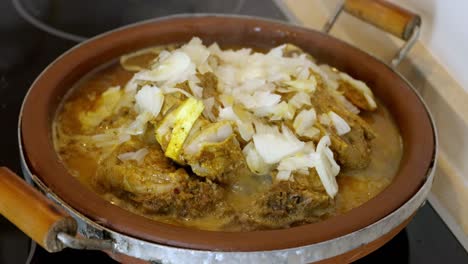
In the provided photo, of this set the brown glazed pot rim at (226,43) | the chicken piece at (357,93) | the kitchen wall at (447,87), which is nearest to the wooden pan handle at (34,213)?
the brown glazed pot rim at (226,43)

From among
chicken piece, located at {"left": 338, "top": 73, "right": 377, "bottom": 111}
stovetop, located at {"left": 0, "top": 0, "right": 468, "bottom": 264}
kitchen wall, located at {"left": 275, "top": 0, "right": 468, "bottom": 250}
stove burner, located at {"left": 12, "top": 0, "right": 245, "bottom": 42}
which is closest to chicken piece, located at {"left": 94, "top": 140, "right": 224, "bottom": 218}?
stovetop, located at {"left": 0, "top": 0, "right": 468, "bottom": 264}

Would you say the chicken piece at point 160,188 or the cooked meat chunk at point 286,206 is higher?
the cooked meat chunk at point 286,206

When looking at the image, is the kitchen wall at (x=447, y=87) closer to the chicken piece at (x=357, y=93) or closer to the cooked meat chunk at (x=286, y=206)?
the chicken piece at (x=357, y=93)

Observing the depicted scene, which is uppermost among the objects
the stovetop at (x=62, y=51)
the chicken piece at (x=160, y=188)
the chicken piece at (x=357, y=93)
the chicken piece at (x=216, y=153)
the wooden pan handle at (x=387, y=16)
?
the wooden pan handle at (x=387, y=16)

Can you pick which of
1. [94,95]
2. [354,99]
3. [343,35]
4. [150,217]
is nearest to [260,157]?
[150,217]

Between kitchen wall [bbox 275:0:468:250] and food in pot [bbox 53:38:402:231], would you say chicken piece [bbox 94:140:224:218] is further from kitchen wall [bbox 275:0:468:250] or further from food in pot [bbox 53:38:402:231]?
kitchen wall [bbox 275:0:468:250]

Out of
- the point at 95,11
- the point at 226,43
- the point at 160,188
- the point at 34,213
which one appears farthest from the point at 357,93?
the point at 95,11

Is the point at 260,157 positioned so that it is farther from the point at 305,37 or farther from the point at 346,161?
the point at 305,37

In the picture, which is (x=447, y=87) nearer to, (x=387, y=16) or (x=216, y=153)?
(x=387, y=16)
